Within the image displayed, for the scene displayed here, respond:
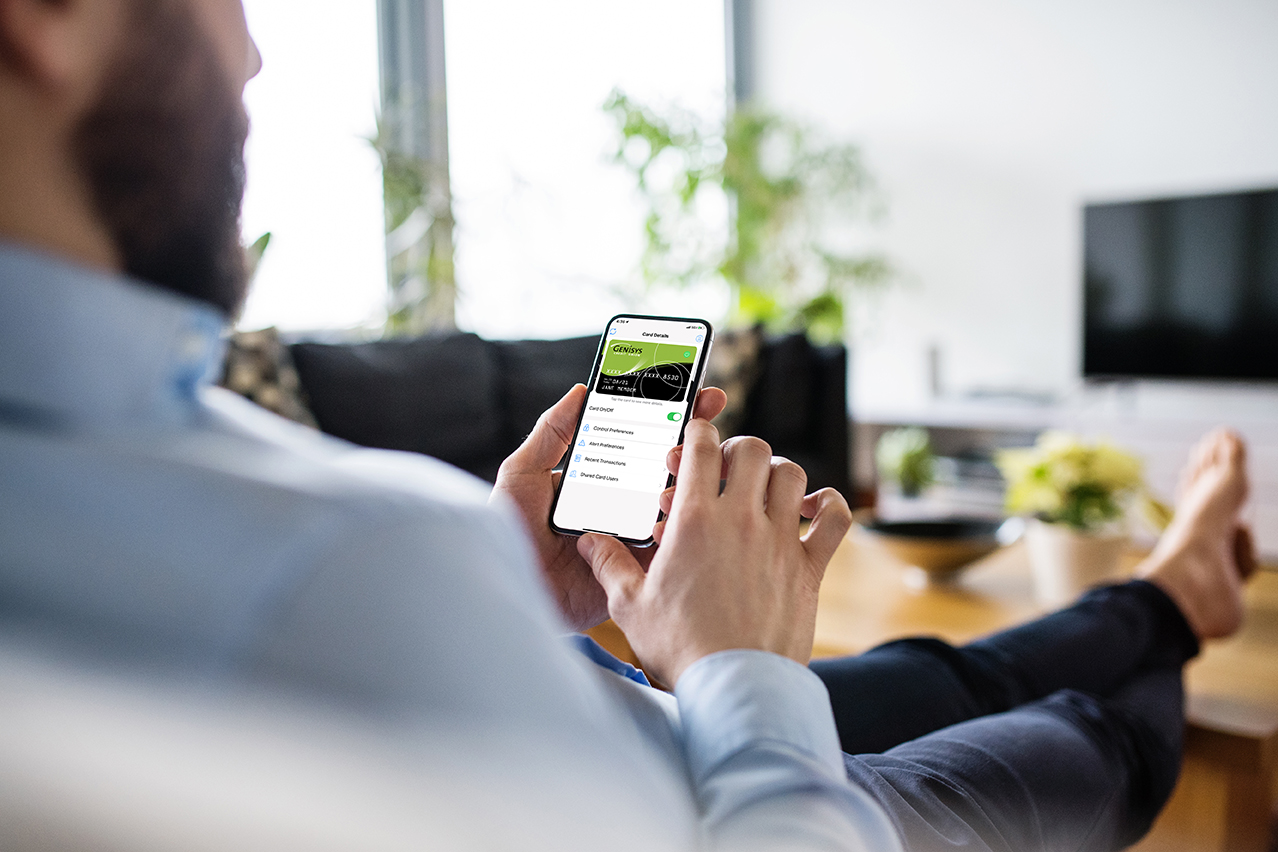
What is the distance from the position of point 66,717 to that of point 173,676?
31mm

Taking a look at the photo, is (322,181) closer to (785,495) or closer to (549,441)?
(549,441)

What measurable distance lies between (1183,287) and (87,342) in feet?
10.4

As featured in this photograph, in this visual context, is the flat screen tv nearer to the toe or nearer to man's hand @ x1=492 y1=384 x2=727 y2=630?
the toe

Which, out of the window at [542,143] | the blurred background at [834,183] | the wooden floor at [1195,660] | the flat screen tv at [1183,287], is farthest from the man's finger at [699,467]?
the flat screen tv at [1183,287]

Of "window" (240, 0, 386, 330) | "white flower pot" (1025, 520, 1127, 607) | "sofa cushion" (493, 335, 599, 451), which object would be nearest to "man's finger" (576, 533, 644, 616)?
"sofa cushion" (493, 335, 599, 451)

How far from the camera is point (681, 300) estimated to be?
10.9 ft

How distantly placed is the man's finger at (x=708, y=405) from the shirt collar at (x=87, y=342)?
1.02ft

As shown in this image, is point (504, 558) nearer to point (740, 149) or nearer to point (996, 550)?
point (996, 550)

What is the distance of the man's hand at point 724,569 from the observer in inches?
15.6

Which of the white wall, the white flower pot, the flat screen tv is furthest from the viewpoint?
the white wall

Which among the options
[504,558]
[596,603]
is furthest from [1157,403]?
[504,558]

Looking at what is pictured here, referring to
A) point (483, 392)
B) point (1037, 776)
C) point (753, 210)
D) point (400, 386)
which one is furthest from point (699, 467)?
point (753, 210)

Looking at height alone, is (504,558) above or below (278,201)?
below

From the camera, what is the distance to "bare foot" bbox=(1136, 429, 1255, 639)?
41.8 inches
